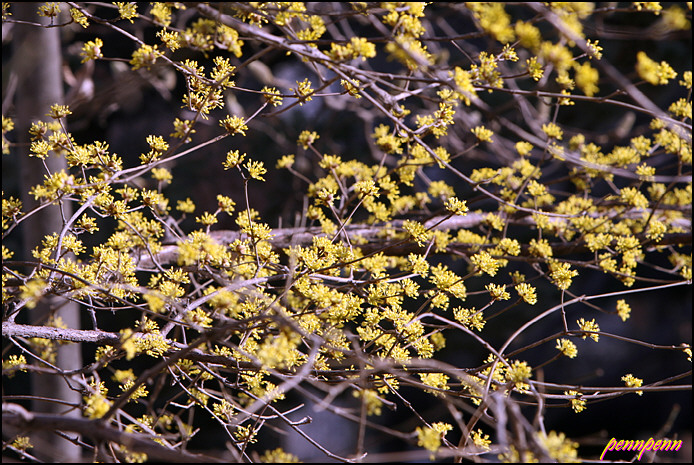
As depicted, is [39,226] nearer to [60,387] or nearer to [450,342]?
[60,387]

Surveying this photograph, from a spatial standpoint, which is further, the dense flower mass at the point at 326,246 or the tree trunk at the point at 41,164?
the tree trunk at the point at 41,164

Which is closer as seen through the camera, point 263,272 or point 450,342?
point 263,272

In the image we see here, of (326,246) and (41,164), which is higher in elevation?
(41,164)

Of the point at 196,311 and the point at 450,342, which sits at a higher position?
the point at 196,311

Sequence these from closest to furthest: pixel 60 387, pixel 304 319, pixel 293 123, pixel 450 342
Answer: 1. pixel 304 319
2. pixel 60 387
3. pixel 450 342
4. pixel 293 123

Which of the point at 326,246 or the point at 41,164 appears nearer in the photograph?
the point at 326,246

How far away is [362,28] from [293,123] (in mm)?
1234

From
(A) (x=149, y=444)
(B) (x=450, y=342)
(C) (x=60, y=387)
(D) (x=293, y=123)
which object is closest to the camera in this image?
(A) (x=149, y=444)

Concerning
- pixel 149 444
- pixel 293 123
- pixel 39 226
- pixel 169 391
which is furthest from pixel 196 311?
pixel 293 123

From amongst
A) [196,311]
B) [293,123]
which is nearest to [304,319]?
[196,311]

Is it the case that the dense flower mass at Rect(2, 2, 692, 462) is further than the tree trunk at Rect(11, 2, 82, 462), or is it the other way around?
the tree trunk at Rect(11, 2, 82, 462)

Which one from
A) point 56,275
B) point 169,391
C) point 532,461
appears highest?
Result: point 56,275

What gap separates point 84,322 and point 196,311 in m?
3.26

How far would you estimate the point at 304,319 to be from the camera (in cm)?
158
